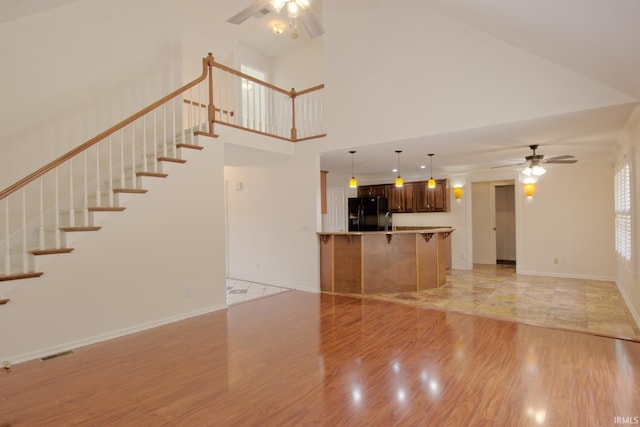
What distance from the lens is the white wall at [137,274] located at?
318 centimetres

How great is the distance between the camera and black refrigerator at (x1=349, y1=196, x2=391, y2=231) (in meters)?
8.58

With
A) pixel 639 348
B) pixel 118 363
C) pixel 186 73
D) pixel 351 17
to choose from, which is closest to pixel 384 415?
pixel 118 363

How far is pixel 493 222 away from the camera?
8.73 meters

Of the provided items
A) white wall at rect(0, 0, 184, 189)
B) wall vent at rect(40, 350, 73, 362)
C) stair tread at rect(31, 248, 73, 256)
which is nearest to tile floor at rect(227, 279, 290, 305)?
wall vent at rect(40, 350, 73, 362)

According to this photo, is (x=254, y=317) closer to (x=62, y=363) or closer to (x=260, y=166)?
(x=62, y=363)

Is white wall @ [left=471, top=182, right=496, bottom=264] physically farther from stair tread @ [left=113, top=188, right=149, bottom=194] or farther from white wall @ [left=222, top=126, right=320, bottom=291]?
stair tread @ [left=113, top=188, right=149, bottom=194]

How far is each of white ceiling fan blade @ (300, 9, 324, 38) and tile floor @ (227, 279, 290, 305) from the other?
398 centimetres

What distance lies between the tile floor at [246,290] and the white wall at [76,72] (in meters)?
3.19

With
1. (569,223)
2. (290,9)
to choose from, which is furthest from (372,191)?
(290,9)

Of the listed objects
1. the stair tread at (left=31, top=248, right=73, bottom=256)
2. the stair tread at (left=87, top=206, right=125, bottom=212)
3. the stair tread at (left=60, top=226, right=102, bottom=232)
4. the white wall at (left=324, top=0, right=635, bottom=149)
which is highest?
the white wall at (left=324, top=0, right=635, bottom=149)

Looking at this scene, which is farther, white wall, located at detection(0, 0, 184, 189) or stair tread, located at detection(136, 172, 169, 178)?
stair tread, located at detection(136, 172, 169, 178)

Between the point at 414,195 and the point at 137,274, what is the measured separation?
6837 mm

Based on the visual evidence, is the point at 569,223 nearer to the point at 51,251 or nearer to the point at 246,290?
the point at 246,290

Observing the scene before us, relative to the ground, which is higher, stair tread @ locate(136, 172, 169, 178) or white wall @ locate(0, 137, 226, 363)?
stair tread @ locate(136, 172, 169, 178)
